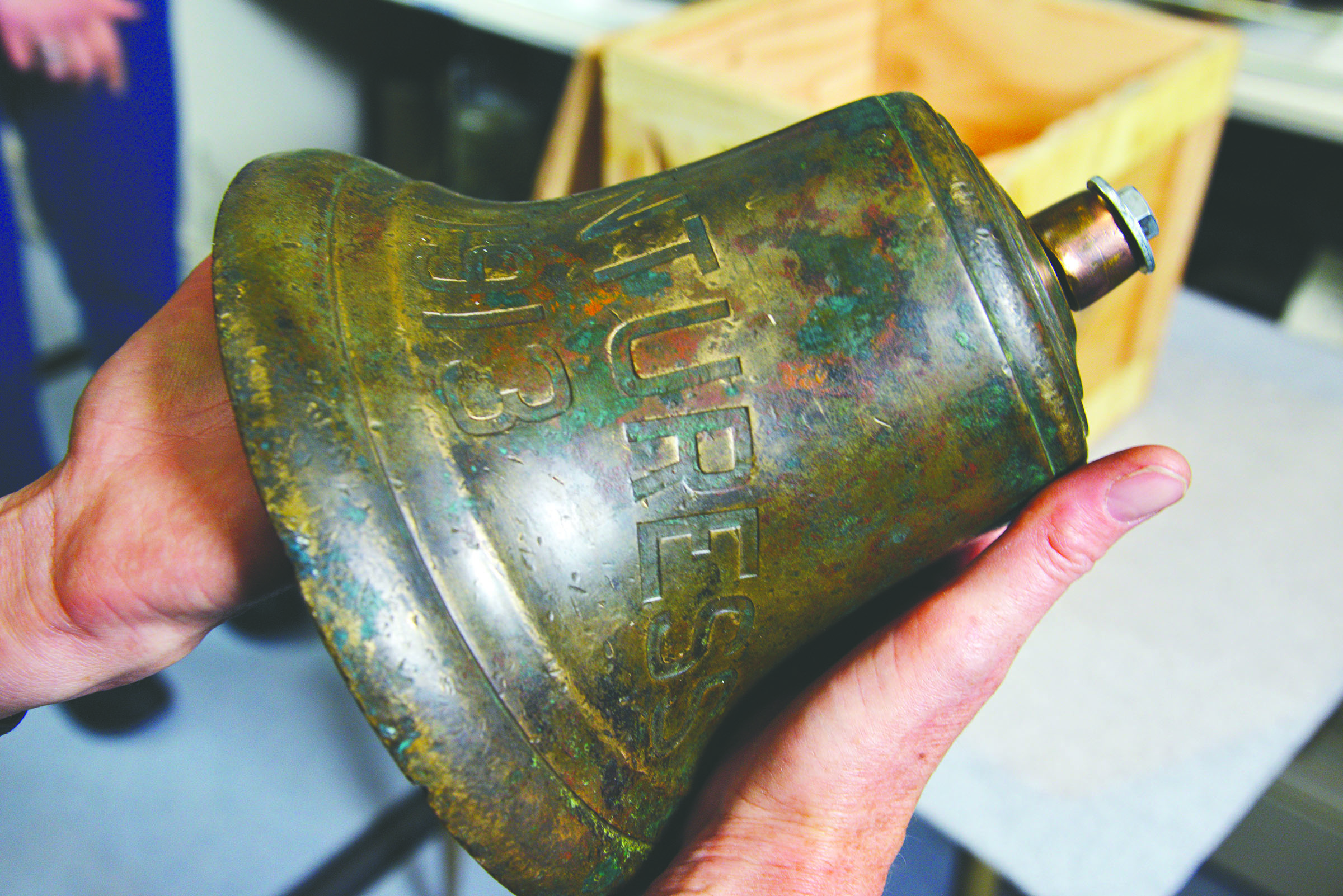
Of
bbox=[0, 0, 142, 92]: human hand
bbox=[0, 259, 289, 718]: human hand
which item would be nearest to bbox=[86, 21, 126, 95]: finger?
bbox=[0, 0, 142, 92]: human hand

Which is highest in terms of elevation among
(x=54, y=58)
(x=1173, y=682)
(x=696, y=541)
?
(x=54, y=58)

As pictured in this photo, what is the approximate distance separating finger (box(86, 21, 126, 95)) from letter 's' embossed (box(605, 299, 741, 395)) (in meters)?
1.11

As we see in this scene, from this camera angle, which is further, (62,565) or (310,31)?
(310,31)

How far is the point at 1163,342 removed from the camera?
1308 millimetres

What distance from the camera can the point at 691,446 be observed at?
447 millimetres

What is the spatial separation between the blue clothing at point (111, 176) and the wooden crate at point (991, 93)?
553mm

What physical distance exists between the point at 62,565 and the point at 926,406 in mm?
522

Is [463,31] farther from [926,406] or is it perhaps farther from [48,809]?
[926,406]

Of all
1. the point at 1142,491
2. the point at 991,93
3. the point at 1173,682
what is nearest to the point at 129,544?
the point at 1142,491

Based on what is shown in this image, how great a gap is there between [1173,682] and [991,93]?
0.81 metres

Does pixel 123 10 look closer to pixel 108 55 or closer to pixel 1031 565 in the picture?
pixel 108 55

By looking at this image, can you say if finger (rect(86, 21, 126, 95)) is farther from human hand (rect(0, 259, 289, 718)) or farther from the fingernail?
the fingernail

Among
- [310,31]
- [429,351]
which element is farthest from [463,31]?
[429,351]

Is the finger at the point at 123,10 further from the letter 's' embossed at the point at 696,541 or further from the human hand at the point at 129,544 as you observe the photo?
the letter 's' embossed at the point at 696,541
